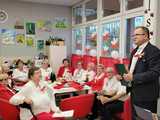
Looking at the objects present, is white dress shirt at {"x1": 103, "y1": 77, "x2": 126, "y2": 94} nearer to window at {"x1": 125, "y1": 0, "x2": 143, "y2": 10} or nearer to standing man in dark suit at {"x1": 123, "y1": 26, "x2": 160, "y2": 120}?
standing man in dark suit at {"x1": 123, "y1": 26, "x2": 160, "y2": 120}

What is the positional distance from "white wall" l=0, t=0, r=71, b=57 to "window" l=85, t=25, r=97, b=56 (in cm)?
134

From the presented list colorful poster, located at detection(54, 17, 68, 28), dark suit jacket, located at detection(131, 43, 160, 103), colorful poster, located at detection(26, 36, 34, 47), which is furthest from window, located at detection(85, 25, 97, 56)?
dark suit jacket, located at detection(131, 43, 160, 103)

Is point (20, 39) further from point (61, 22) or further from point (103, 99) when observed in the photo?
point (103, 99)

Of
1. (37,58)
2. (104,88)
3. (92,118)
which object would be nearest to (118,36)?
(104,88)

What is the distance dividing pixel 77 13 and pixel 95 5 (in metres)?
1.48

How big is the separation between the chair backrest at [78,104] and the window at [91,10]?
377 centimetres

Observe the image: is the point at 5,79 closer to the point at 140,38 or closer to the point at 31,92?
the point at 31,92

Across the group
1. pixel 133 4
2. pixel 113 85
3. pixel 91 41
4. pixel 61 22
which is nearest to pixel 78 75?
pixel 91 41

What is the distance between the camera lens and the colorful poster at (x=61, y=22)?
8.32m

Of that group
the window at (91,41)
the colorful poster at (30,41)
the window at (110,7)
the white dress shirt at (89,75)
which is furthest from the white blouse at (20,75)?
the window at (110,7)

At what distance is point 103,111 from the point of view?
409 centimetres

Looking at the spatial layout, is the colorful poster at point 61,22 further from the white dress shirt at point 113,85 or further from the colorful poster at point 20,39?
the white dress shirt at point 113,85

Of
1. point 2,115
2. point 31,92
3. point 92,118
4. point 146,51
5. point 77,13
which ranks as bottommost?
point 92,118

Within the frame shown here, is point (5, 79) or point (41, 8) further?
point (41, 8)
